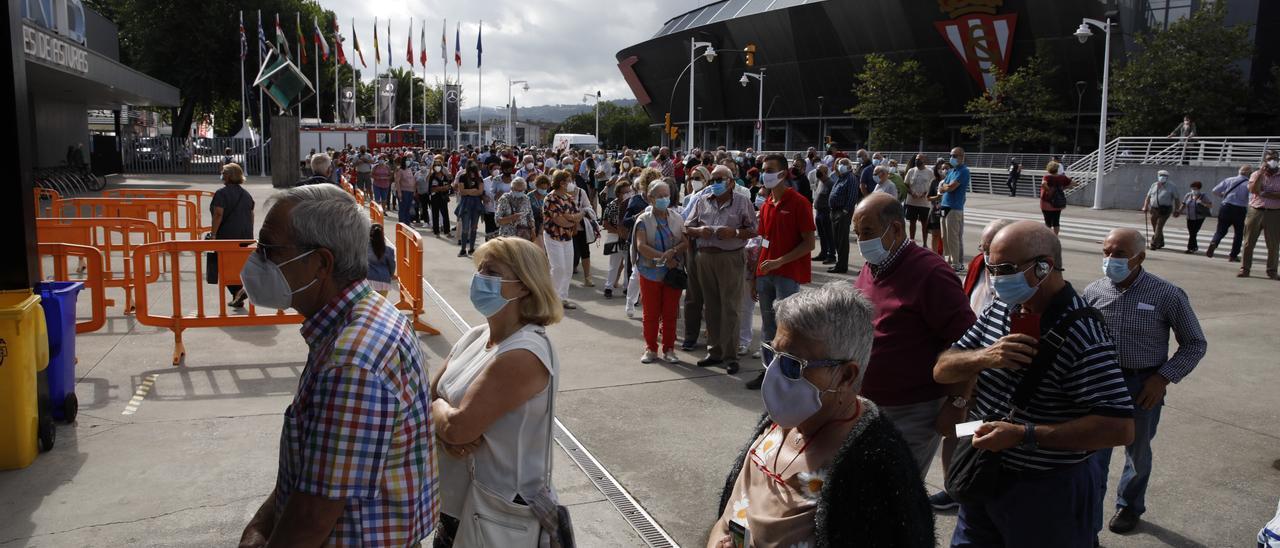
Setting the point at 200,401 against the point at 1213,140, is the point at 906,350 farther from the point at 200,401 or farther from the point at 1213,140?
the point at 1213,140

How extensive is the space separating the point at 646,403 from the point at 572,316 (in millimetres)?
3752

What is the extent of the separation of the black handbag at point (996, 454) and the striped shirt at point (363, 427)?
1.87 meters

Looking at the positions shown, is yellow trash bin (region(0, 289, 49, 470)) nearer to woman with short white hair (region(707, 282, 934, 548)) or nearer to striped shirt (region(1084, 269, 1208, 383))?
woman with short white hair (region(707, 282, 934, 548))

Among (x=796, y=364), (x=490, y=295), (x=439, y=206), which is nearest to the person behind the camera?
(x=796, y=364)

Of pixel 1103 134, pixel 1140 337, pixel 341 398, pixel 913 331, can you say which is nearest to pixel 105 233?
pixel 913 331

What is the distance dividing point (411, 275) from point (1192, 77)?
32278 millimetres

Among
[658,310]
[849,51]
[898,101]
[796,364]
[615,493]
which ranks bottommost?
[615,493]

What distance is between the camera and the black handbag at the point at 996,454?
303 centimetres

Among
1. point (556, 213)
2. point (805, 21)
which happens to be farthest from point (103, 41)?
point (556, 213)

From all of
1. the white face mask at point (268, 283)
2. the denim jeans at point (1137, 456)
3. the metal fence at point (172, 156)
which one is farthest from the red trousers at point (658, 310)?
the metal fence at point (172, 156)

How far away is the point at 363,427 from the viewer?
2191 mm

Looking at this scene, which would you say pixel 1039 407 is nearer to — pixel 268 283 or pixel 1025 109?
pixel 268 283

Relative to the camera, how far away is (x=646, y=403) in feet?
24.0

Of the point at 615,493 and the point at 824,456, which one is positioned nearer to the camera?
the point at 824,456
